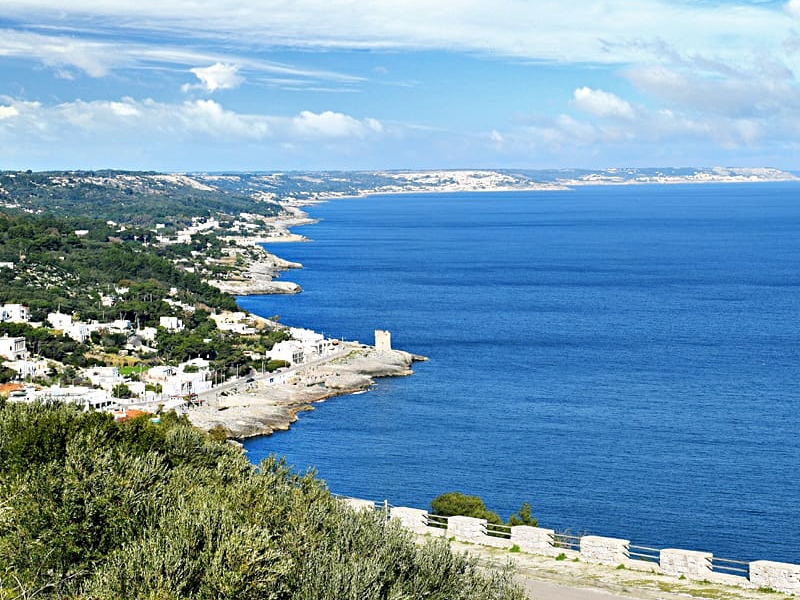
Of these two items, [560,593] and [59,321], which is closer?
[560,593]

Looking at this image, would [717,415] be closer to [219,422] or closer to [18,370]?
[219,422]

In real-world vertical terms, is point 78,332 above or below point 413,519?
below

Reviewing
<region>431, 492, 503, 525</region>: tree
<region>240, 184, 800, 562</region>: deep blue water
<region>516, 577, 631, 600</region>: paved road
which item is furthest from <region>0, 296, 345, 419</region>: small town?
<region>516, 577, 631, 600</region>: paved road

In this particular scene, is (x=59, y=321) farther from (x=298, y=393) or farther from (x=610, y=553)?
(x=610, y=553)

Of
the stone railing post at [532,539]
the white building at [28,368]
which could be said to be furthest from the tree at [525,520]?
the white building at [28,368]

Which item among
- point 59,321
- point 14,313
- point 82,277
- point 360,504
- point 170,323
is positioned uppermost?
point 360,504

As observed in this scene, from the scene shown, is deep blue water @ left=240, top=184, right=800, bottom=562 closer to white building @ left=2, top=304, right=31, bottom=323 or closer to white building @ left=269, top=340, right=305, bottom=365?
white building @ left=269, top=340, right=305, bottom=365

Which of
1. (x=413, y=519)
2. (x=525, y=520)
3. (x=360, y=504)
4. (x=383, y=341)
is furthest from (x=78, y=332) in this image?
(x=360, y=504)

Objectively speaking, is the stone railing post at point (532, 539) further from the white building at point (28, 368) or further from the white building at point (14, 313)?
the white building at point (14, 313)
